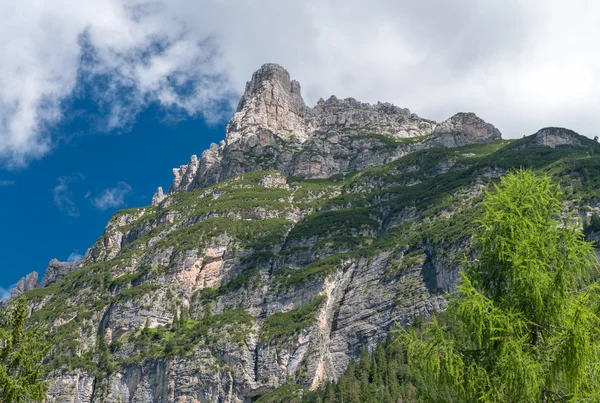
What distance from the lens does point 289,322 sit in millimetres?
146750

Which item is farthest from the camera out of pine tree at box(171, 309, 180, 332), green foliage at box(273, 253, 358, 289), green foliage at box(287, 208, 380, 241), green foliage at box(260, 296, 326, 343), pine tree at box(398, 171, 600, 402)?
green foliage at box(287, 208, 380, 241)

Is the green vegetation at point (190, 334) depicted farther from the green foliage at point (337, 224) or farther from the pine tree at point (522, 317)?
the pine tree at point (522, 317)

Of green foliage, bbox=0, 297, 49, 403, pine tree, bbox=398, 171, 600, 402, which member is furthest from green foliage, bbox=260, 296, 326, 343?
pine tree, bbox=398, 171, 600, 402

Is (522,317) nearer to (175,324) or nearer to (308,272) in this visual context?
(308,272)

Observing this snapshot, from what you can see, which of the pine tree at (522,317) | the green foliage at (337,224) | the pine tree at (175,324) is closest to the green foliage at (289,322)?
the pine tree at (175,324)

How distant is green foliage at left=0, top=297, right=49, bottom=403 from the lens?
65.2ft

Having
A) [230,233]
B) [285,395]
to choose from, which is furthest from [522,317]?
[230,233]

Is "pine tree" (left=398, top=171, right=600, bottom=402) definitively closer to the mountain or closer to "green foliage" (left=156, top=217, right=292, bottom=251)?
the mountain

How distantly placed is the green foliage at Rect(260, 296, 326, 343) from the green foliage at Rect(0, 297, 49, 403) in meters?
122

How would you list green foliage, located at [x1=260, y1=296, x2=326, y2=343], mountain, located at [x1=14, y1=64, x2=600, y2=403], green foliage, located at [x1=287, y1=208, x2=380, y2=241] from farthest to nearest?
green foliage, located at [x1=287, y1=208, x2=380, y2=241]
green foliage, located at [x1=260, y1=296, x2=326, y2=343]
mountain, located at [x1=14, y1=64, x2=600, y2=403]

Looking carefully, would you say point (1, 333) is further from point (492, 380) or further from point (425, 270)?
point (425, 270)

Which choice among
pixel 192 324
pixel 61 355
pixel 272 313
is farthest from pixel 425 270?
pixel 61 355

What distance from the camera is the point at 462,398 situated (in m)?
15.5

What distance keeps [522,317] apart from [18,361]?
1623cm
